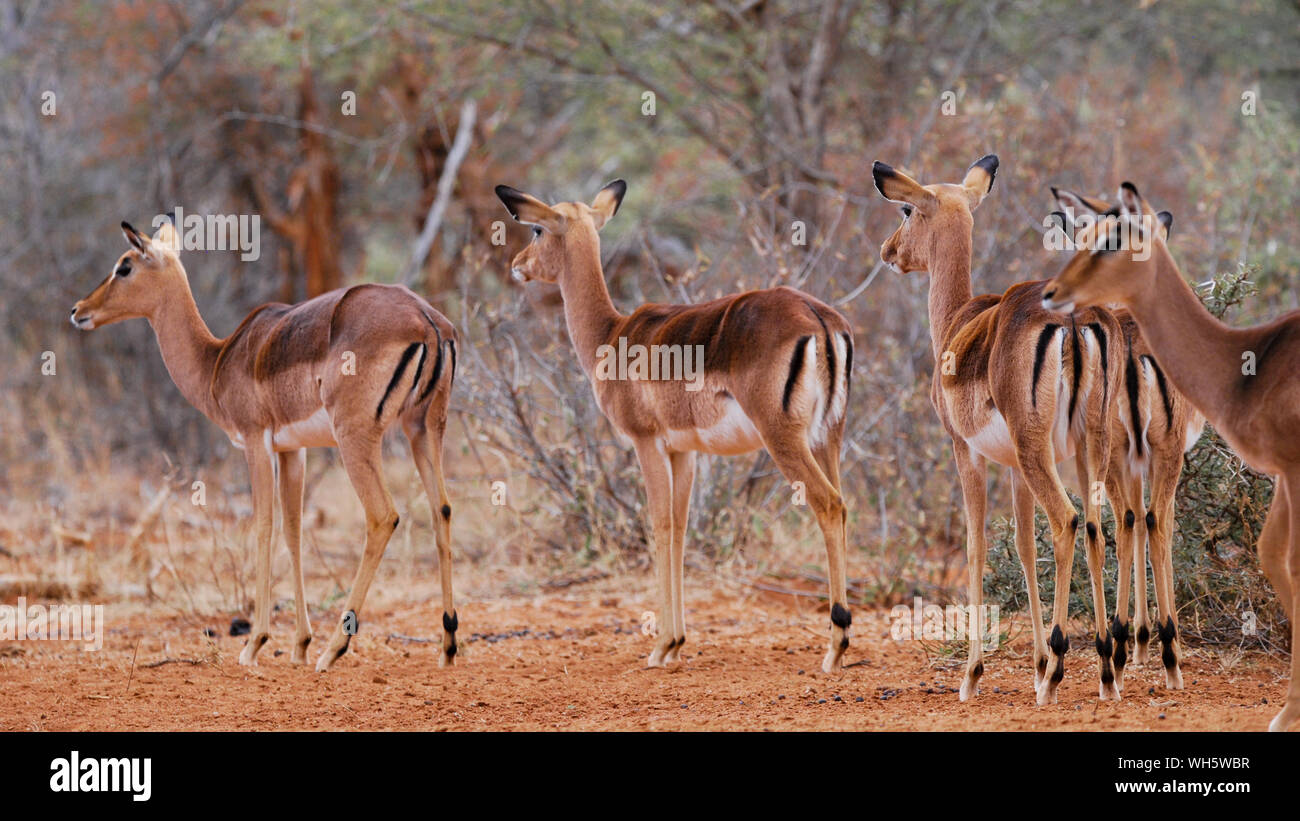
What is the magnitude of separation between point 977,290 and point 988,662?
15.0ft

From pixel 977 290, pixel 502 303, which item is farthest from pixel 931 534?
pixel 502 303

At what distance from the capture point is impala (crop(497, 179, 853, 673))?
6285mm

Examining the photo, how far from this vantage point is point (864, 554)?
31.2ft

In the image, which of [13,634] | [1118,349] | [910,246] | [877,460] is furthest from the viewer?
[877,460]

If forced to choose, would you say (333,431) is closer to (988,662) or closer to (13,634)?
(13,634)

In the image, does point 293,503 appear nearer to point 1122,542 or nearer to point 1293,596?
point 1122,542

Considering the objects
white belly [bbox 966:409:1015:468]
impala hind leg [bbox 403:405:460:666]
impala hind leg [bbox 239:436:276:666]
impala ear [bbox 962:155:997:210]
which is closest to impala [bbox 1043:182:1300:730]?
white belly [bbox 966:409:1015:468]

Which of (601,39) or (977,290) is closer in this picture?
(977,290)

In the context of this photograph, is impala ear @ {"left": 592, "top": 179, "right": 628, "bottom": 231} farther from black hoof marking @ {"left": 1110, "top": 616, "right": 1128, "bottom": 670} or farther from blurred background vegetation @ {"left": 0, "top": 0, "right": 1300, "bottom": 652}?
black hoof marking @ {"left": 1110, "top": 616, "right": 1128, "bottom": 670}

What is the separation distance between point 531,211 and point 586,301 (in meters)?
0.57

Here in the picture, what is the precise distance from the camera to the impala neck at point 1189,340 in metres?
4.68

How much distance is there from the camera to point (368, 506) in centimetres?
668

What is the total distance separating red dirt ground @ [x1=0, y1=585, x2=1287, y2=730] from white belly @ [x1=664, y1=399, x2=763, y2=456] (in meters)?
1.13

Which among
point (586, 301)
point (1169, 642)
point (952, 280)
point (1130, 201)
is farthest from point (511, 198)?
point (1169, 642)
